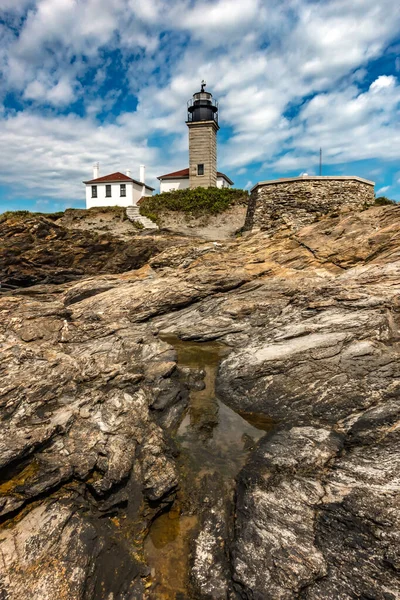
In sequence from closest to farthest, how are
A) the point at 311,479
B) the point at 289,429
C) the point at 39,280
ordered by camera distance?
1. the point at 311,479
2. the point at 289,429
3. the point at 39,280

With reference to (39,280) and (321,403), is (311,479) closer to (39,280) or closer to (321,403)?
(321,403)

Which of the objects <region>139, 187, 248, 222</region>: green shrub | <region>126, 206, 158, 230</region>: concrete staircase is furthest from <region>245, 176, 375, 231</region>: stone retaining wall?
<region>126, 206, 158, 230</region>: concrete staircase

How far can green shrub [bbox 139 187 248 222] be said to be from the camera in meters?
38.5

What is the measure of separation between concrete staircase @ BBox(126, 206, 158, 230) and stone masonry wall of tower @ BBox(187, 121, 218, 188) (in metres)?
9.81

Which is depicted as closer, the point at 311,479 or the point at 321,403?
the point at 311,479

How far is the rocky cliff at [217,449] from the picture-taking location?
6.34 metres

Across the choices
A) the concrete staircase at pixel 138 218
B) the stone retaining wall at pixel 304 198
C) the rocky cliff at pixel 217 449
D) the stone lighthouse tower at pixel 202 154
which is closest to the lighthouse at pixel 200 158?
the stone lighthouse tower at pixel 202 154

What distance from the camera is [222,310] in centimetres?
1875

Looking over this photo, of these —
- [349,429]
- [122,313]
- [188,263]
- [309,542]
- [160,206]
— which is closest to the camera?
[309,542]

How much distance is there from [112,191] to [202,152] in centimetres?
1316

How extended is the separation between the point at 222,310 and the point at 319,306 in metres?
5.29

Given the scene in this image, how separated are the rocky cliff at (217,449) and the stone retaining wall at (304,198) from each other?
7.64 m

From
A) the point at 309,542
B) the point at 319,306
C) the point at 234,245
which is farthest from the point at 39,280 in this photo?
the point at 309,542

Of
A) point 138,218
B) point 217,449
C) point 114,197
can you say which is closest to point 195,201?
point 138,218
